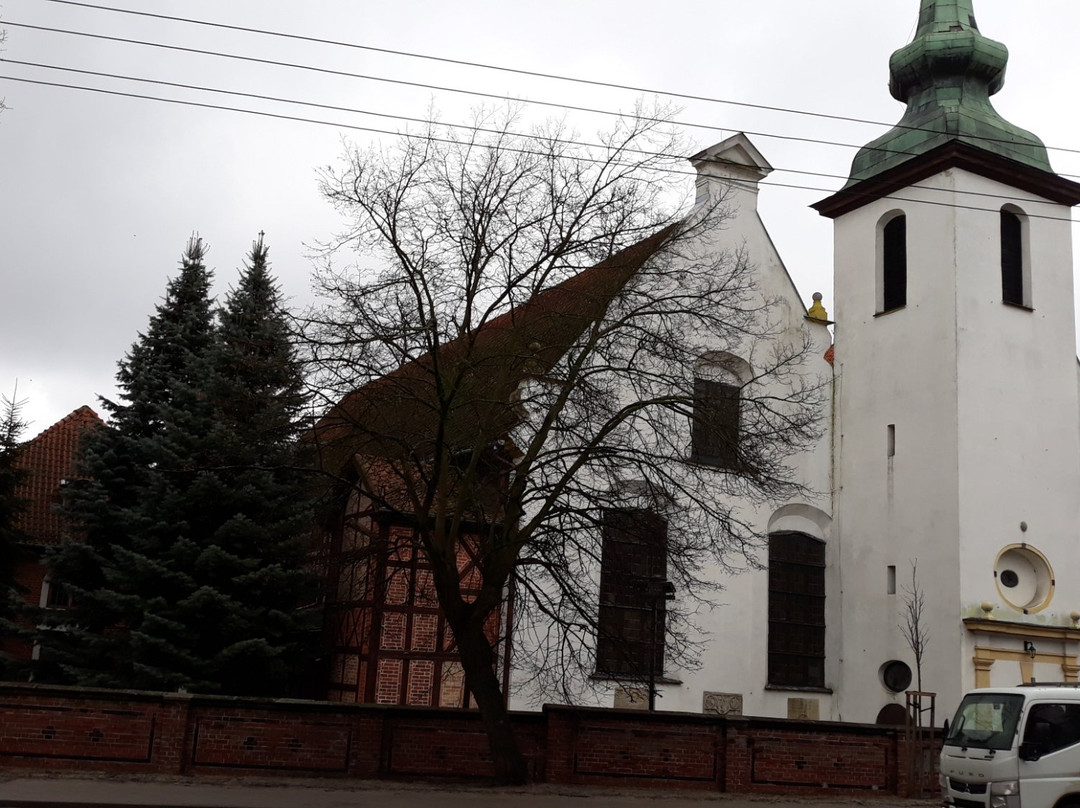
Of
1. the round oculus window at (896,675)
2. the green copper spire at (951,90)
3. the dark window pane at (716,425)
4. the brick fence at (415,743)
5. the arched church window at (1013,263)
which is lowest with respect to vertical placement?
the brick fence at (415,743)

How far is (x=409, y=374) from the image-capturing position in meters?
15.9

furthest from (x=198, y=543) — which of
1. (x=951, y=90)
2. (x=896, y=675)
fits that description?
(x=951, y=90)

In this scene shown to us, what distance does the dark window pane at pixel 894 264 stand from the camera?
26.4m

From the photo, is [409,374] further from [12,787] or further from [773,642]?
[773,642]

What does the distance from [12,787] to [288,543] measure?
7.28m

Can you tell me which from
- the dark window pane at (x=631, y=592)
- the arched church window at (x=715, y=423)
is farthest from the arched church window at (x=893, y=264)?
the arched church window at (x=715, y=423)

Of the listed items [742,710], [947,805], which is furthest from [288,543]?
[947,805]

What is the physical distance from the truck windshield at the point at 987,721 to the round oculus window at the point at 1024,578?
9.16 meters

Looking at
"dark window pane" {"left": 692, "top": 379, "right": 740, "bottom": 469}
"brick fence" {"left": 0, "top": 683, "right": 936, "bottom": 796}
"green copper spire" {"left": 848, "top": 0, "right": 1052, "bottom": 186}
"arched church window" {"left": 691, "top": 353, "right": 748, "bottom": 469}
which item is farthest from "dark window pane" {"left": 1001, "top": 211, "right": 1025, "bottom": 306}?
"brick fence" {"left": 0, "top": 683, "right": 936, "bottom": 796}

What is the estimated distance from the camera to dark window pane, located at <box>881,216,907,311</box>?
2638 centimetres

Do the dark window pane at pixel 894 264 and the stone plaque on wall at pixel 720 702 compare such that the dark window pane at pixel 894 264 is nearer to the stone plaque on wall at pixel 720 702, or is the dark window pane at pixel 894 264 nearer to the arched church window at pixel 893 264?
the arched church window at pixel 893 264

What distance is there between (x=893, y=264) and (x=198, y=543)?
54.2 feet

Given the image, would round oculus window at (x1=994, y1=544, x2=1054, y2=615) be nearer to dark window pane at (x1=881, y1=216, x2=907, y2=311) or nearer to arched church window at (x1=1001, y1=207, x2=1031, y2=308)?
arched church window at (x1=1001, y1=207, x2=1031, y2=308)

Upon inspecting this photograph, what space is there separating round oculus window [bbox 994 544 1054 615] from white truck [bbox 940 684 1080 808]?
380 inches
